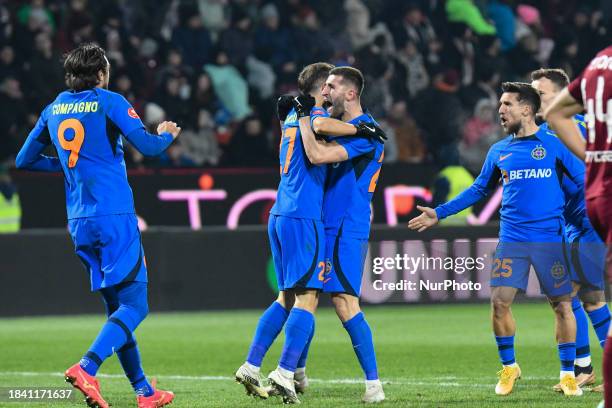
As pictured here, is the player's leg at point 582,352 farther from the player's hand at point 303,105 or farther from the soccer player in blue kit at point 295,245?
the player's hand at point 303,105

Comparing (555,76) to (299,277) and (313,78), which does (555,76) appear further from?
(299,277)

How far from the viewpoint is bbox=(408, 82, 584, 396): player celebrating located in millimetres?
8273

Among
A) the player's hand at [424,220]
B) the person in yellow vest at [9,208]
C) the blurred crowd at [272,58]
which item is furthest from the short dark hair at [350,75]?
the blurred crowd at [272,58]

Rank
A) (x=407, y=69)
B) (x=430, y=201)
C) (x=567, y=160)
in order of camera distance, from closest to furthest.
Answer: (x=567, y=160)
(x=430, y=201)
(x=407, y=69)

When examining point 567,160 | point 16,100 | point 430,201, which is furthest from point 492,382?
point 16,100

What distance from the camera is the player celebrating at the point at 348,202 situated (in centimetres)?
771

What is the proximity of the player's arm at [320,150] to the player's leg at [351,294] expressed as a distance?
0.50 m

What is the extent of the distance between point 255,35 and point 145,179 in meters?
4.16

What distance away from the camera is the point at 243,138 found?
17156mm

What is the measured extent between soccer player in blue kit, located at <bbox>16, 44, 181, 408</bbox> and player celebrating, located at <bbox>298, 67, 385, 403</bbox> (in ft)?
3.60

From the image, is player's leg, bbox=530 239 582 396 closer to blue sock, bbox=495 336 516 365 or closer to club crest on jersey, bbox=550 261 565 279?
club crest on jersey, bbox=550 261 565 279

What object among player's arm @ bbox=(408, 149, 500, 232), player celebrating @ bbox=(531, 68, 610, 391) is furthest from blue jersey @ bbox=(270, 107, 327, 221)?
player celebrating @ bbox=(531, 68, 610, 391)

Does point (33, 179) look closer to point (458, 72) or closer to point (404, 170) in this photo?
point (404, 170)

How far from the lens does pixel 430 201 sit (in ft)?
52.0
